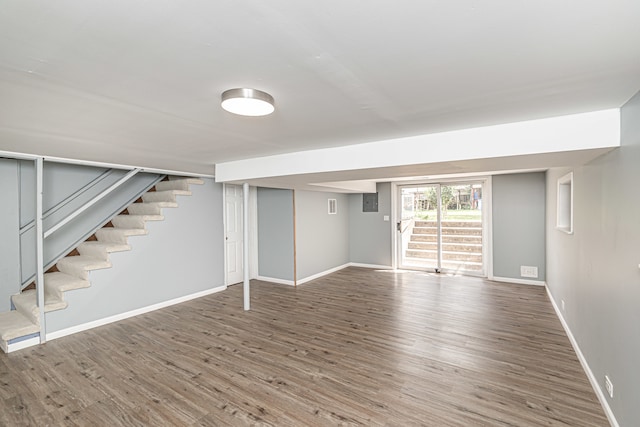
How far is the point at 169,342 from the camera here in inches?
131

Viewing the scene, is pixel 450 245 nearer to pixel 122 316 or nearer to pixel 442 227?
pixel 442 227

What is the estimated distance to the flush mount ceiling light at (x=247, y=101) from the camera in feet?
5.30

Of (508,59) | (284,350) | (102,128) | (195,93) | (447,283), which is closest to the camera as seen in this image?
(508,59)

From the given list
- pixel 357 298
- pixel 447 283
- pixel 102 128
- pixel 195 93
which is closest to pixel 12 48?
pixel 195 93

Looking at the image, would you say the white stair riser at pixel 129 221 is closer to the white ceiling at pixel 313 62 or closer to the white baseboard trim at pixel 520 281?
the white ceiling at pixel 313 62

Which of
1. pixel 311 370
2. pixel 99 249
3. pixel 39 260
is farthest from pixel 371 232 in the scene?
pixel 39 260

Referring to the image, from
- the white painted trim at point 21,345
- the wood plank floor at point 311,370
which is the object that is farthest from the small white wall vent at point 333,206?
the white painted trim at point 21,345

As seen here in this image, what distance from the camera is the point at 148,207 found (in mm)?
4672

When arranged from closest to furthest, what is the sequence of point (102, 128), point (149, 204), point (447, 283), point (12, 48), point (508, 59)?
point (12, 48), point (508, 59), point (102, 128), point (149, 204), point (447, 283)

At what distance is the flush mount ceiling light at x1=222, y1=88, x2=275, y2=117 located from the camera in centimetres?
162

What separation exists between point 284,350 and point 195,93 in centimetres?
257

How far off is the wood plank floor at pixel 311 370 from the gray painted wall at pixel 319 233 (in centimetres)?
166

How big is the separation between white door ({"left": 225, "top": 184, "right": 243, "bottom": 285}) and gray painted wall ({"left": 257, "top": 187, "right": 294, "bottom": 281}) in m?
0.42

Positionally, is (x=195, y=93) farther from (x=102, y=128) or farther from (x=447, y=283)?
(x=447, y=283)
